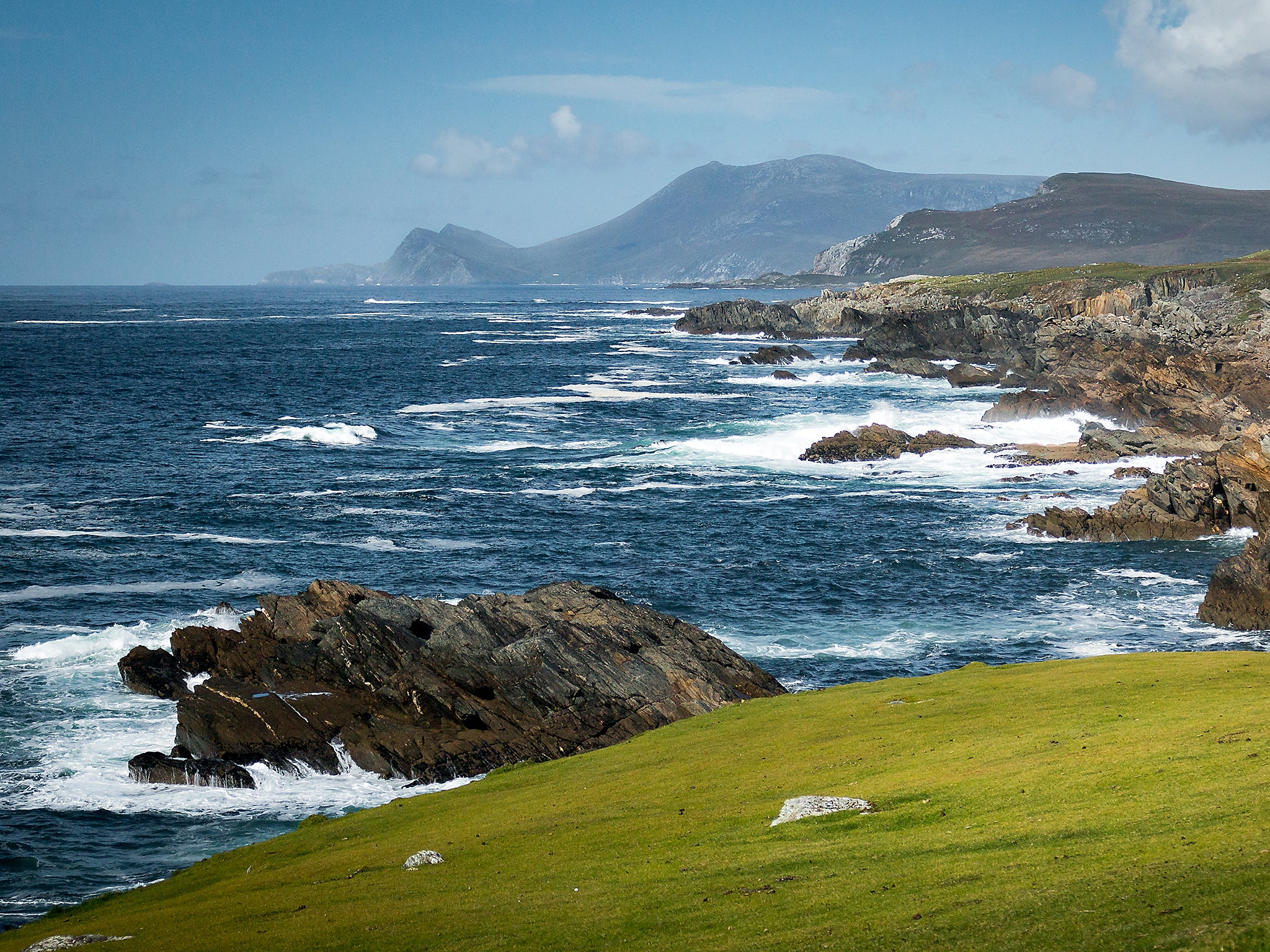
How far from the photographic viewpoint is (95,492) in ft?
219

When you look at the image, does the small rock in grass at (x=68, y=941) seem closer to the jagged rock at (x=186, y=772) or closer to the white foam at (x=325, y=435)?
the jagged rock at (x=186, y=772)

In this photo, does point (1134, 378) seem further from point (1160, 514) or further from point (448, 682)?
point (448, 682)

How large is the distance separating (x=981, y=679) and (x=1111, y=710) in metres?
5.91

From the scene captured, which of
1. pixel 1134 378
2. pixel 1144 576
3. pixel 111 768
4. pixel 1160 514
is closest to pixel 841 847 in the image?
pixel 111 768

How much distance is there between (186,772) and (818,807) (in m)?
18.9

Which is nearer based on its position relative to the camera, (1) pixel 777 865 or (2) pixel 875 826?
(1) pixel 777 865

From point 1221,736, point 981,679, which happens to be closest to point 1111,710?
point 1221,736

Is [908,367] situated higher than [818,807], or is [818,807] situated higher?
[908,367]

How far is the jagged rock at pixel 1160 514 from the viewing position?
180 feet

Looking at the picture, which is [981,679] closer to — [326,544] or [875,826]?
[875,826]

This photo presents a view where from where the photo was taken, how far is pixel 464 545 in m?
56.8

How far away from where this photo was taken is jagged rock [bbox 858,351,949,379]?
130 m

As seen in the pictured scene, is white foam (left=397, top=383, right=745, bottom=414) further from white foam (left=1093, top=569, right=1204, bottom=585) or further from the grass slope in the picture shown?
the grass slope

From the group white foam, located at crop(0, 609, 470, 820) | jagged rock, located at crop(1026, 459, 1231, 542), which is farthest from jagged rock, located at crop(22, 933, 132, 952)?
jagged rock, located at crop(1026, 459, 1231, 542)
